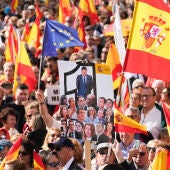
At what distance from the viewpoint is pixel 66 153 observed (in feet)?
30.6

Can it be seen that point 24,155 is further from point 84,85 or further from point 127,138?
point 127,138

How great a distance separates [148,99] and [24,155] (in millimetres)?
2716

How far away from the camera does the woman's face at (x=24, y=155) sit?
9218mm

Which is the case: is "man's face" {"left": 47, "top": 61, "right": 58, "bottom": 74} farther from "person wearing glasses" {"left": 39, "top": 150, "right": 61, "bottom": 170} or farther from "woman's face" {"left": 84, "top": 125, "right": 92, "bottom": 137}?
"woman's face" {"left": 84, "top": 125, "right": 92, "bottom": 137}

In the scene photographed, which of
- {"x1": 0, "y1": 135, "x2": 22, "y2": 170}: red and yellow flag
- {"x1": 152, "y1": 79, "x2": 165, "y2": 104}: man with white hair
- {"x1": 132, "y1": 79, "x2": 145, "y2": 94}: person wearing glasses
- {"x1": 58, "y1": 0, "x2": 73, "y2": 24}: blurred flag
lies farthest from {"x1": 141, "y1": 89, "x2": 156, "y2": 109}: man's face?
{"x1": 58, "y1": 0, "x2": 73, "y2": 24}: blurred flag

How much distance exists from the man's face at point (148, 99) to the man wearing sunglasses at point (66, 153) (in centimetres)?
237

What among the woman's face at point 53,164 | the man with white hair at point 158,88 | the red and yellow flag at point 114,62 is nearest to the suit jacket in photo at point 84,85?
the woman's face at point 53,164

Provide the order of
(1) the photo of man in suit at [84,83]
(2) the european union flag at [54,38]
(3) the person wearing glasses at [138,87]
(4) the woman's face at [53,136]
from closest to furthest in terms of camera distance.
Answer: (1) the photo of man in suit at [84,83] → (4) the woman's face at [53,136] → (3) the person wearing glasses at [138,87] → (2) the european union flag at [54,38]

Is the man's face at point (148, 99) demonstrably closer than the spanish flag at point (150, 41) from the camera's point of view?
No

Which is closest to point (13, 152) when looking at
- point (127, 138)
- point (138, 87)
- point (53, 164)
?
point (53, 164)

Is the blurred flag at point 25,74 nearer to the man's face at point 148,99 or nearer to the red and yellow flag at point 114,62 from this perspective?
the red and yellow flag at point 114,62

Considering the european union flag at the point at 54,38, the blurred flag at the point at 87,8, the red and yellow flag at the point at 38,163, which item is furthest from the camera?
the blurred flag at the point at 87,8

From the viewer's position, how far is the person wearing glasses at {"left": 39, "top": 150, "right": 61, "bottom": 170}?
8.98 metres

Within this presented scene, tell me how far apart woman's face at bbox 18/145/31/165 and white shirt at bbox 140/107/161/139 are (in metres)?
2.29
